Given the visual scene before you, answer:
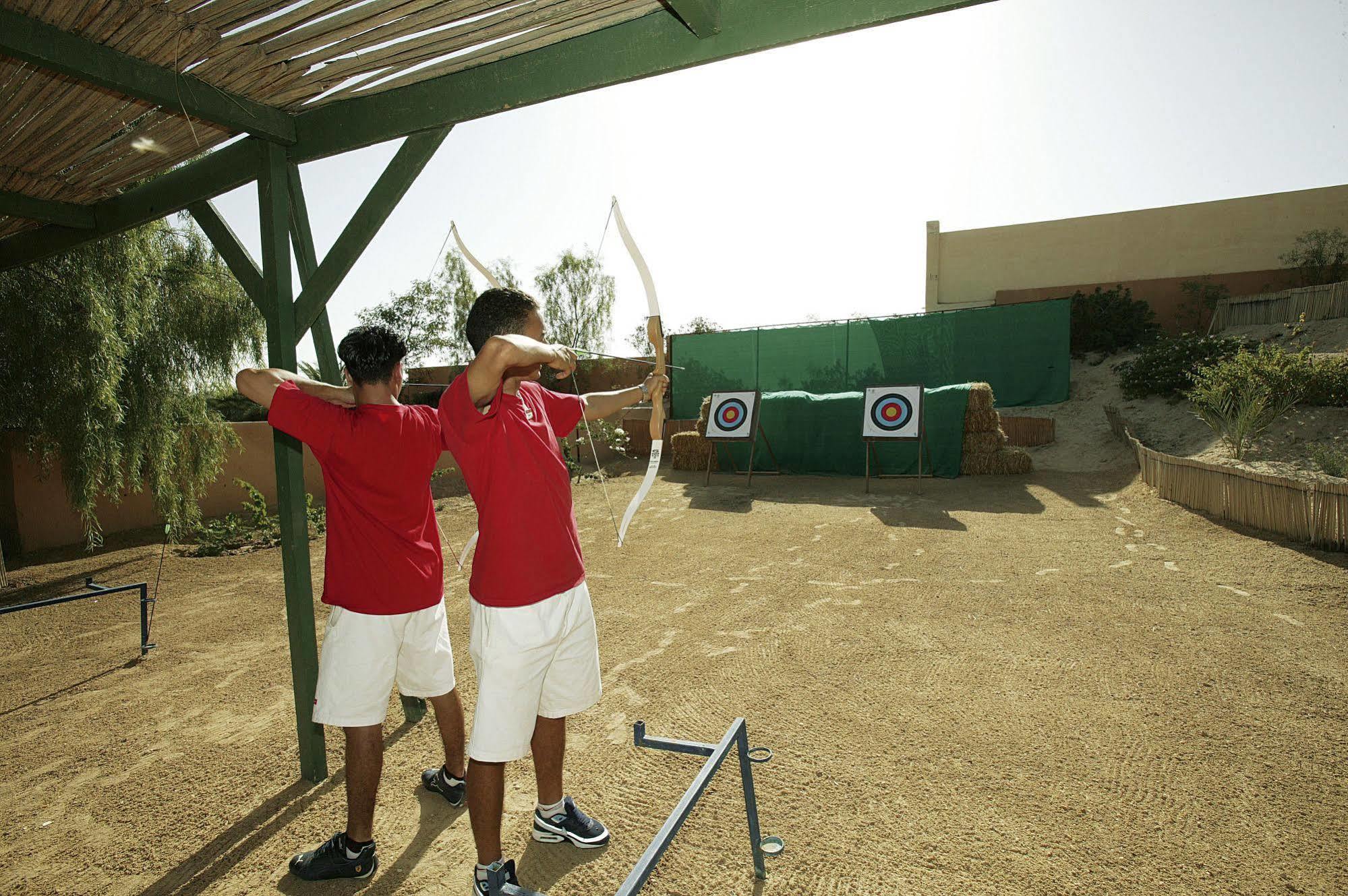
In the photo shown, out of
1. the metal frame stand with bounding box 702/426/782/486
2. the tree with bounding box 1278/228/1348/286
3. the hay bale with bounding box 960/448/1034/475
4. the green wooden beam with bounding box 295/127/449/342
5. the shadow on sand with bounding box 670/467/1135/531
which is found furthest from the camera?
the tree with bounding box 1278/228/1348/286

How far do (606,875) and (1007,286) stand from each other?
1965 cm

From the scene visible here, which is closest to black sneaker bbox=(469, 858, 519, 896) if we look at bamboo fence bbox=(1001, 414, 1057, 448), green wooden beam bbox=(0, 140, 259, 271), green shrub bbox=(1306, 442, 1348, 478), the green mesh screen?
green wooden beam bbox=(0, 140, 259, 271)

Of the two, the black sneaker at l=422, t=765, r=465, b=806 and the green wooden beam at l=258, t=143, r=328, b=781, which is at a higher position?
the green wooden beam at l=258, t=143, r=328, b=781

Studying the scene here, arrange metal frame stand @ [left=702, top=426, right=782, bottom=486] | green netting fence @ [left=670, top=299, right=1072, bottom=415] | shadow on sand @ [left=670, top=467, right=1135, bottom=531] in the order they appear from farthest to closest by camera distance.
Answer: green netting fence @ [left=670, top=299, right=1072, bottom=415]
metal frame stand @ [left=702, top=426, right=782, bottom=486]
shadow on sand @ [left=670, top=467, right=1135, bottom=531]

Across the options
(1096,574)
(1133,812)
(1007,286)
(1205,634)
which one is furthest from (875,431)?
(1007,286)

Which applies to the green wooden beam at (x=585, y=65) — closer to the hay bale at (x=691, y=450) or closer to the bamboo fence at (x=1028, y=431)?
the hay bale at (x=691, y=450)

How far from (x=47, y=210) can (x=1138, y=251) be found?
66.3ft

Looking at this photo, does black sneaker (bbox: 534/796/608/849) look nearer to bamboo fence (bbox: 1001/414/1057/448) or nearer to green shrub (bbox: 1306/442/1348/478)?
green shrub (bbox: 1306/442/1348/478)

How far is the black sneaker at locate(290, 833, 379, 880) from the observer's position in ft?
5.91

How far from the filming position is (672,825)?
4.05 feet

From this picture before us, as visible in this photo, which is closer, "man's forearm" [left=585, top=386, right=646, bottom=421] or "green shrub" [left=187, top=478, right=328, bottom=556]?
"man's forearm" [left=585, top=386, right=646, bottom=421]

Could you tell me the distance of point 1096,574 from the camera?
449 cm

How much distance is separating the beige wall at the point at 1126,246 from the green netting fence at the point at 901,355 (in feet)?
21.9

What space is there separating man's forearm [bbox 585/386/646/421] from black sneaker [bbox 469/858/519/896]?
1.18 m
